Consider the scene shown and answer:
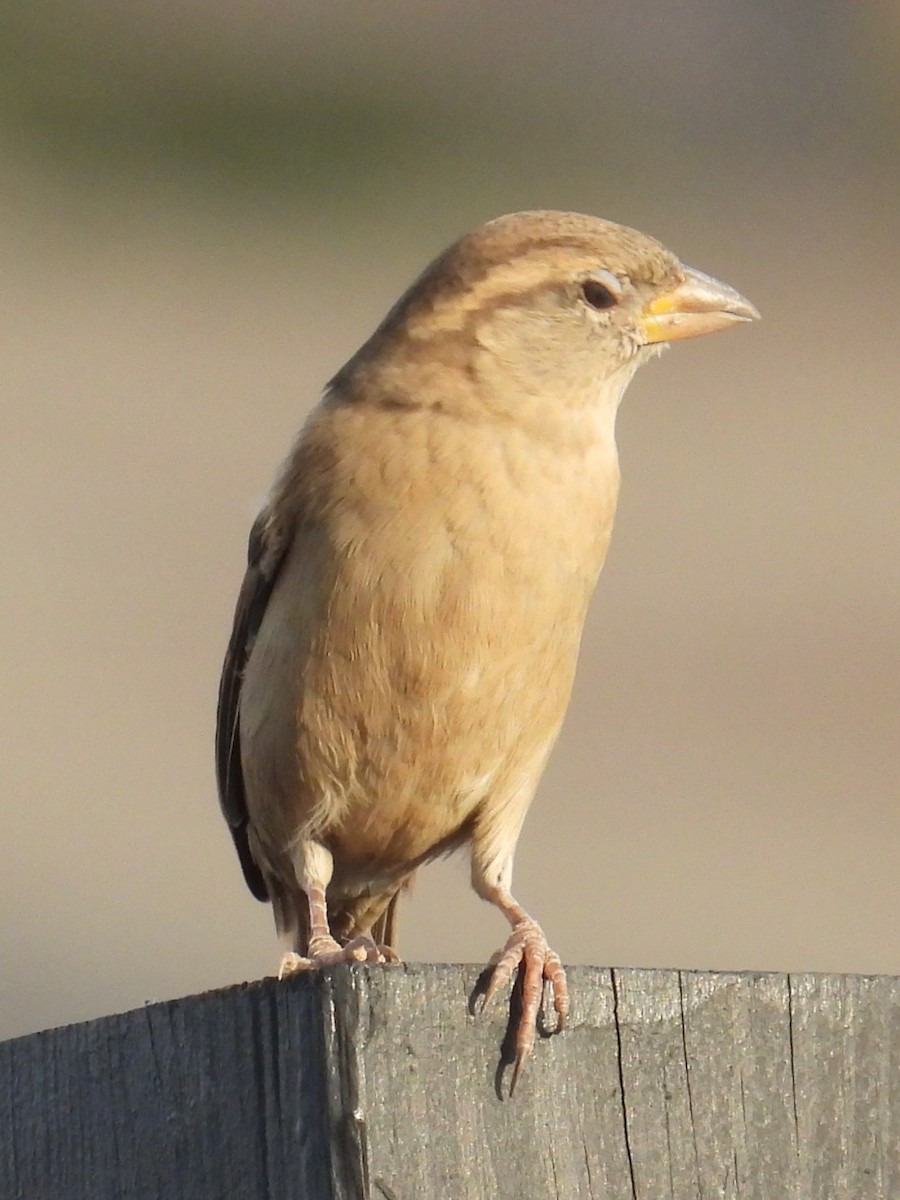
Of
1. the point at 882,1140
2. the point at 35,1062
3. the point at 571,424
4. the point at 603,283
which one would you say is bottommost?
the point at 882,1140

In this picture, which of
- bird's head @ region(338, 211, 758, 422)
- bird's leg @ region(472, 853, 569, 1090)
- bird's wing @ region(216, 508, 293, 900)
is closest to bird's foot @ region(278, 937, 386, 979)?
bird's leg @ region(472, 853, 569, 1090)

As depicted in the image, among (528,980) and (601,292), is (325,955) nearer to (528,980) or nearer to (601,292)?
(528,980)

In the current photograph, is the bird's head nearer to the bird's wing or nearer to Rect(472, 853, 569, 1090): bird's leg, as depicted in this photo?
the bird's wing

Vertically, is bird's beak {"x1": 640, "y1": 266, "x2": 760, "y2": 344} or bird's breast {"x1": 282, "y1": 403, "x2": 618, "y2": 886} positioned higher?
bird's beak {"x1": 640, "y1": 266, "x2": 760, "y2": 344}

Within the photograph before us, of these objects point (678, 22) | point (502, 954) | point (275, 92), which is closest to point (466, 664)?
point (502, 954)

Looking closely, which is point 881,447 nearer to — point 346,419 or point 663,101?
point 663,101

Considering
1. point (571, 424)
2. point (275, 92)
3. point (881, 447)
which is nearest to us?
point (571, 424)

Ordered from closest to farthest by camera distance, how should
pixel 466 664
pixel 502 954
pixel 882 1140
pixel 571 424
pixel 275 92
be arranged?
pixel 882 1140 < pixel 502 954 < pixel 466 664 < pixel 571 424 < pixel 275 92
